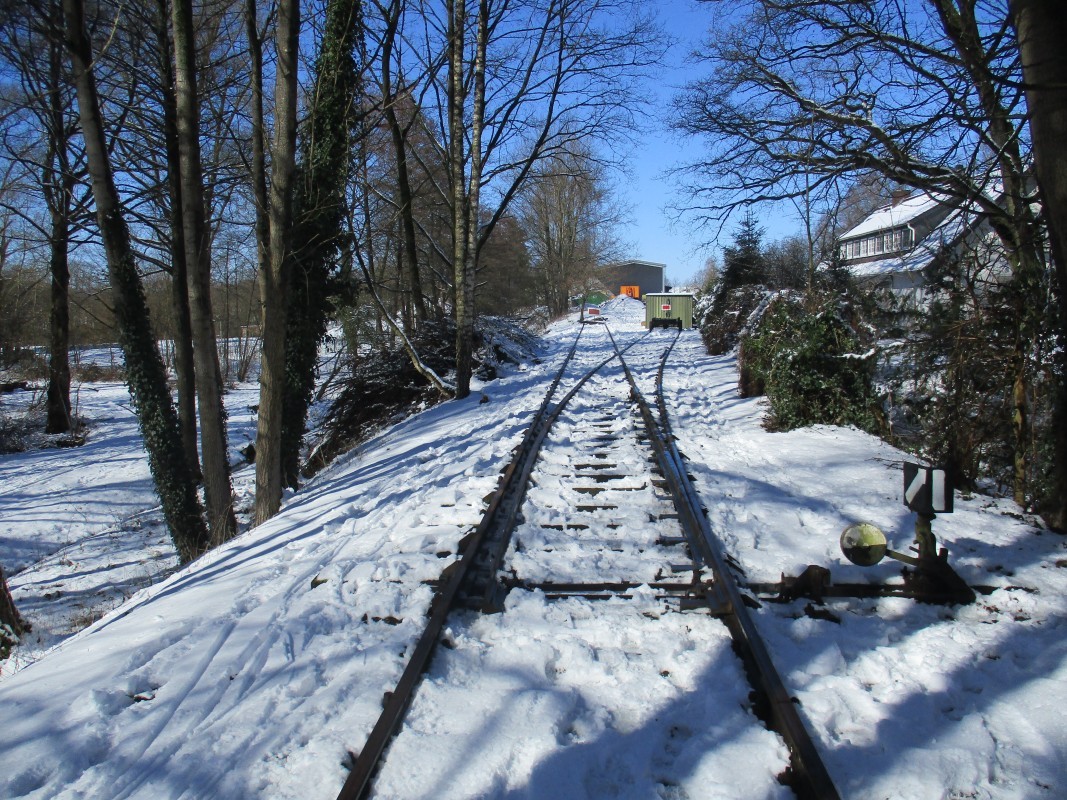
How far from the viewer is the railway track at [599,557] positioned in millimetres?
2700

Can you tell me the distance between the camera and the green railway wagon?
36.9 meters

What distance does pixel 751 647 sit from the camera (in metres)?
3.13

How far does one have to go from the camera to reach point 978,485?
5.98 meters

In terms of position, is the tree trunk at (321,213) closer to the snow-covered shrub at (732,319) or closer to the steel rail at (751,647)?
the steel rail at (751,647)

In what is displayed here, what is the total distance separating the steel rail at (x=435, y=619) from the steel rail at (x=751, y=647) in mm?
1344

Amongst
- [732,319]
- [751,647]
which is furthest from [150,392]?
[732,319]

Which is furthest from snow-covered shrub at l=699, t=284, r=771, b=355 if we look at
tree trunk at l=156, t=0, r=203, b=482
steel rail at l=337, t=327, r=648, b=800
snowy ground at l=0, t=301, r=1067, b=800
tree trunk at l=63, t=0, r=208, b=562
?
snowy ground at l=0, t=301, r=1067, b=800

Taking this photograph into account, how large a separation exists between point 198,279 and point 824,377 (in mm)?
8423

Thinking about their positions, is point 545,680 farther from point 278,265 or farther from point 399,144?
point 399,144

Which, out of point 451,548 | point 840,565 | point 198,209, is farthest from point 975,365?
point 198,209

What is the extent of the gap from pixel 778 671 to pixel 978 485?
4.12 m

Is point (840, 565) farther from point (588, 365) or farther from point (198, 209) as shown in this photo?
point (588, 365)

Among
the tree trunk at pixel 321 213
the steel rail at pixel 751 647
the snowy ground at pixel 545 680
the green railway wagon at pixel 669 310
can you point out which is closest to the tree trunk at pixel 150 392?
the tree trunk at pixel 321 213

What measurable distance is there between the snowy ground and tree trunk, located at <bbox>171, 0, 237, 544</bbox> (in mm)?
3853
